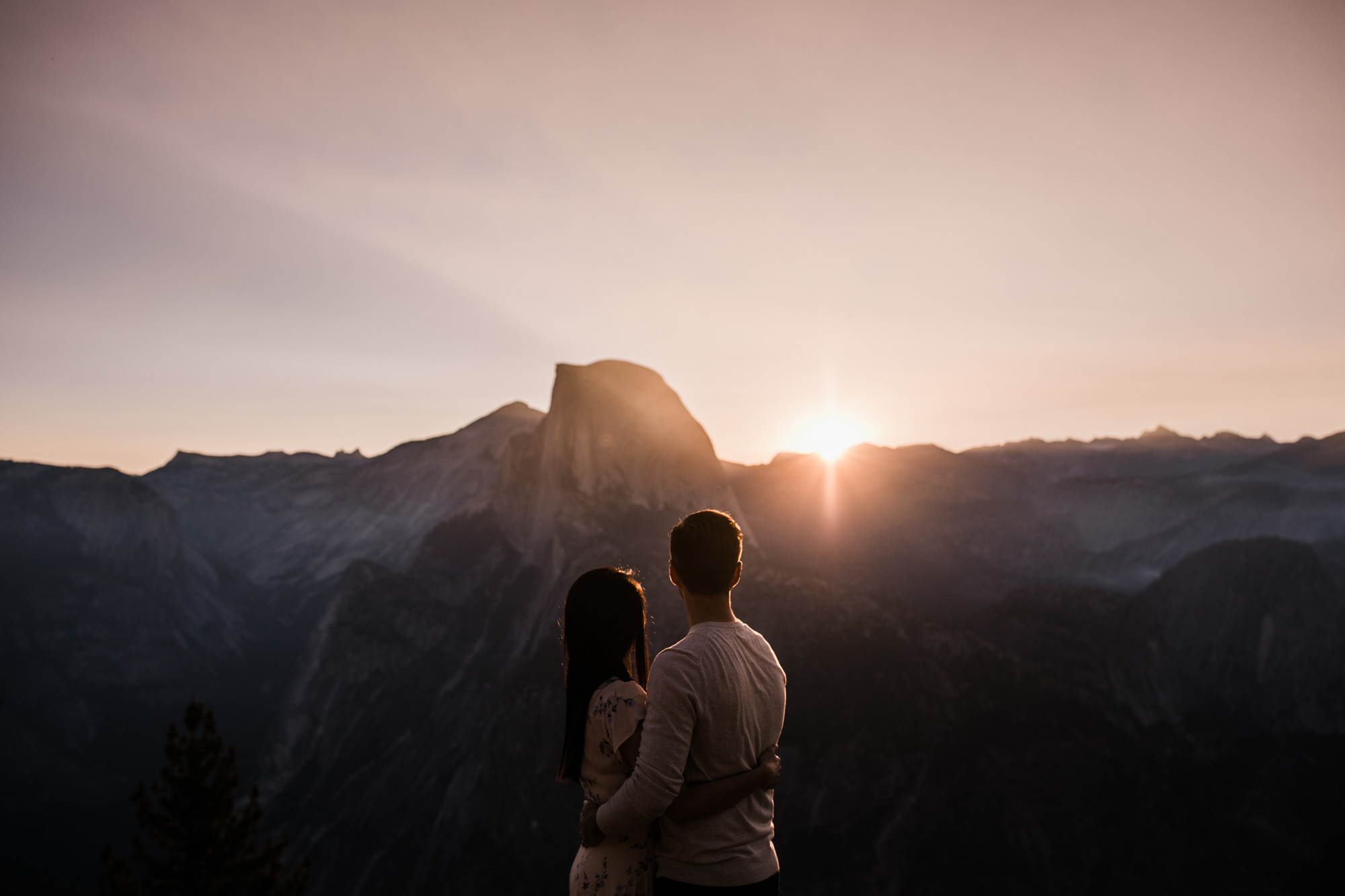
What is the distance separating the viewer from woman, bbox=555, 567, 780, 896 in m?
3.21

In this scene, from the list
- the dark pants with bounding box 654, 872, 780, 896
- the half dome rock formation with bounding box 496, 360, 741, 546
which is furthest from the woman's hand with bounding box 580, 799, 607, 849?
the half dome rock formation with bounding box 496, 360, 741, 546

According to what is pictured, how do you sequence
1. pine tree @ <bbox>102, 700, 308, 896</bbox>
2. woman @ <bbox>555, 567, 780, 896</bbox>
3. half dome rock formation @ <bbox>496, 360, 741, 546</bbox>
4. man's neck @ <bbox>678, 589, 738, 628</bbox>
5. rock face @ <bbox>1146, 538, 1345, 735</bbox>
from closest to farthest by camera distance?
woman @ <bbox>555, 567, 780, 896</bbox>, man's neck @ <bbox>678, 589, 738, 628</bbox>, pine tree @ <bbox>102, 700, 308, 896</bbox>, rock face @ <bbox>1146, 538, 1345, 735</bbox>, half dome rock formation @ <bbox>496, 360, 741, 546</bbox>

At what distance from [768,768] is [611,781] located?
0.76 m

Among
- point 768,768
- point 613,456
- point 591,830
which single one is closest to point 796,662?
point 613,456

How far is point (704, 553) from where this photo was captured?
3.30m

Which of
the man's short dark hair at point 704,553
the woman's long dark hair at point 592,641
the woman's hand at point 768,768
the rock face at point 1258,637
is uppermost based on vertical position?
the man's short dark hair at point 704,553

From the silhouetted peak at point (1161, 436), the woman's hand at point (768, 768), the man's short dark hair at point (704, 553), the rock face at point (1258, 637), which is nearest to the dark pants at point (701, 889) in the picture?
the woman's hand at point (768, 768)

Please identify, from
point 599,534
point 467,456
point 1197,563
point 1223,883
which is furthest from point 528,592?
point 467,456

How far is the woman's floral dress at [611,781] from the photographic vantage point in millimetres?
3248

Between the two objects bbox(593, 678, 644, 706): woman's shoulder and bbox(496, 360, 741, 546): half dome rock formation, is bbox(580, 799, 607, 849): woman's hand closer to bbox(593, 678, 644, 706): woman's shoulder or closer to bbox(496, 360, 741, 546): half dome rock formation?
bbox(593, 678, 644, 706): woman's shoulder

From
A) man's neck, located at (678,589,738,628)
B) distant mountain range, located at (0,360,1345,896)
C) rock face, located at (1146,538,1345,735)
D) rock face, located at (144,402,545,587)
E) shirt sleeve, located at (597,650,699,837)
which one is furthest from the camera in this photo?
rock face, located at (144,402,545,587)

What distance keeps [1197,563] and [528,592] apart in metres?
55.4

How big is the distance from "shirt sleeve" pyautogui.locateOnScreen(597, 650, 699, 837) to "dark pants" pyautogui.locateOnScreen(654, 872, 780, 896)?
46cm

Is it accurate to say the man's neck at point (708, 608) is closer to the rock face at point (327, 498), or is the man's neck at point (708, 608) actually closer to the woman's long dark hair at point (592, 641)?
the woman's long dark hair at point (592, 641)
